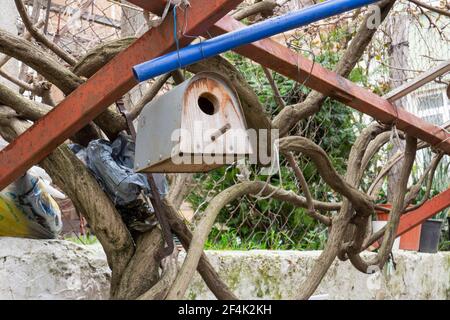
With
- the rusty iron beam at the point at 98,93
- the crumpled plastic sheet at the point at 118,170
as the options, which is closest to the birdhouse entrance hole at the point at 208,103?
the rusty iron beam at the point at 98,93

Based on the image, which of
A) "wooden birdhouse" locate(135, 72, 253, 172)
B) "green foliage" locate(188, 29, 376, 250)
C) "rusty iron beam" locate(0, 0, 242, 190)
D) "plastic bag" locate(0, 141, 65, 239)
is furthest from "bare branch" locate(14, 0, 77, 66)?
"green foliage" locate(188, 29, 376, 250)

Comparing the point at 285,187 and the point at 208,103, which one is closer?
the point at 208,103

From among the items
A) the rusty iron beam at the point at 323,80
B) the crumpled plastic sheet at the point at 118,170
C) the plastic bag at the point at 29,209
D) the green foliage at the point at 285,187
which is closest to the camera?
the rusty iron beam at the point at 323,80

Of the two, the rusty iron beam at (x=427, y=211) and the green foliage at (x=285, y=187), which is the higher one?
the green foliage at (x=285, y=187)

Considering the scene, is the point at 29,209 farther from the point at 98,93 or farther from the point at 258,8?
the point at 258,8

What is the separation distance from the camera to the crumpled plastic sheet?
1.79 m

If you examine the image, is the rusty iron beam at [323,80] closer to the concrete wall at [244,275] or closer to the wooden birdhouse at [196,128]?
the wooden birdhouse at [196,128]

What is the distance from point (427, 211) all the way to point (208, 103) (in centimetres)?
177

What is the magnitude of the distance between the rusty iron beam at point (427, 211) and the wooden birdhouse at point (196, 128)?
165 cm

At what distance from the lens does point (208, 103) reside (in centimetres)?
155

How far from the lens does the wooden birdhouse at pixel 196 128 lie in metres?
1.44

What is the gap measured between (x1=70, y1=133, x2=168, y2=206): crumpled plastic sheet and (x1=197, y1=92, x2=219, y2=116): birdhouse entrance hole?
36cm
